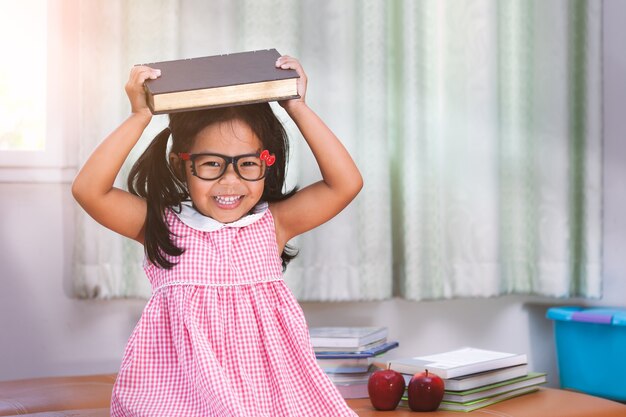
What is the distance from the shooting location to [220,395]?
44.6 inches

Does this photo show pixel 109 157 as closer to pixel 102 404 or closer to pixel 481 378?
pixel 102 404

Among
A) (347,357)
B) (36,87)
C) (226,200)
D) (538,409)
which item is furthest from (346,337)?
(36,87)

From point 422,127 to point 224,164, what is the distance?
2.45ft

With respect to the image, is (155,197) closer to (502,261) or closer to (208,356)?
(208,356)

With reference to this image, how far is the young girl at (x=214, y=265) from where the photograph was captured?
1191 millimetres

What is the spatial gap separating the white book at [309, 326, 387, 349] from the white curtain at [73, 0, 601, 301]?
0.49 ft

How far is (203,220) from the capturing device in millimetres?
1255

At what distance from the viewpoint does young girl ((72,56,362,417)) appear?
119 centimetres

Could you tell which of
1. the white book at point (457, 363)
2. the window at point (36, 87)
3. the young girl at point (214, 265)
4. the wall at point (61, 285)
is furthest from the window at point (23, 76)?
the white book at point (457, 363)

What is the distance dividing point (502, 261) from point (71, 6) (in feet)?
3.54

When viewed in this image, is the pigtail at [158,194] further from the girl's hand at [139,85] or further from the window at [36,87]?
the window at [36,87]

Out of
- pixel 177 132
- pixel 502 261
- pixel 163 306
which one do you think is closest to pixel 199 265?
pixel 163 306

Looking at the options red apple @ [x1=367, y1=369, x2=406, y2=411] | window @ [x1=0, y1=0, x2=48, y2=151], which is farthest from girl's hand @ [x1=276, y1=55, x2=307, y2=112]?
window @ [x1=0, y1=0, x2=48, y2=151]

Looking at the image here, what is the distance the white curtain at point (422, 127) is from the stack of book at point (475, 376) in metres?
0.30
